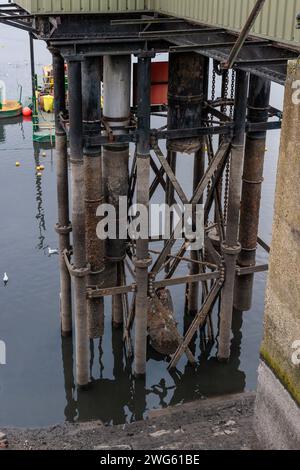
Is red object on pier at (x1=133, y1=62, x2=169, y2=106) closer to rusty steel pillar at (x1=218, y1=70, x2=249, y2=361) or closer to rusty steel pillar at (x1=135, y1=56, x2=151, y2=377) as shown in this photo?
rusty steel pillar at (x1=135, y1=56, x2=151, y2=377)

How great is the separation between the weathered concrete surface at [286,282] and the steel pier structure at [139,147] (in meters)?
2.87

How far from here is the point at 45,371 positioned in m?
16.0

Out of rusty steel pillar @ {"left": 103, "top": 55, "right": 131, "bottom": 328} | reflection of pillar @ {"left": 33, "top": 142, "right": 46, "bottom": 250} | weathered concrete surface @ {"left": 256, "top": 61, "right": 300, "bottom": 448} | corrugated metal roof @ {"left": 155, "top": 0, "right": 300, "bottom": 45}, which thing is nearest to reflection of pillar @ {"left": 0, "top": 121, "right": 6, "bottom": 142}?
reflection of pillar @ {"left": 33, "top": 142, "right": 46, "bottom": 250}

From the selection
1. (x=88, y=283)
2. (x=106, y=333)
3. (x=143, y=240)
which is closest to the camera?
(x=143, y=240)

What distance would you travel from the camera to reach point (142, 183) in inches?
511

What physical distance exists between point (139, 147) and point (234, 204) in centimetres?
277

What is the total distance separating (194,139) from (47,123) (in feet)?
82.8

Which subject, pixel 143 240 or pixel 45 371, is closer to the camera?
pixel 143 240

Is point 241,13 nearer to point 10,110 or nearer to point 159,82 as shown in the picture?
point 159,82

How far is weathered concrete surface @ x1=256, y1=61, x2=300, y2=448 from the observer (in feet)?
25.1

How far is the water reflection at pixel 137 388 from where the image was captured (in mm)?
14750

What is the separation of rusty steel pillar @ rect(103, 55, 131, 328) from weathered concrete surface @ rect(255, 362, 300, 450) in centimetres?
640
